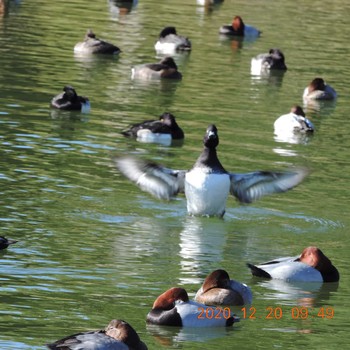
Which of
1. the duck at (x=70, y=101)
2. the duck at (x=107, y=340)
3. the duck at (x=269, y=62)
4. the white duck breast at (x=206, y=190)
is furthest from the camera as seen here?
the duck at (x=269, y=62)

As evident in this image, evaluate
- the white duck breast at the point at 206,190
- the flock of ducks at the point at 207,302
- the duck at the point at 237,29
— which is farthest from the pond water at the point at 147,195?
the duck at the point at 237,29

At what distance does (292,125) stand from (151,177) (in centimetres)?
750

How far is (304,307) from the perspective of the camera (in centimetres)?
1535

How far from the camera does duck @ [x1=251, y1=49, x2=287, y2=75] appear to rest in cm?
→ 3481

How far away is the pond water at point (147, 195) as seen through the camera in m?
14.5

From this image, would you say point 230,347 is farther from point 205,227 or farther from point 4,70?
point 4,70

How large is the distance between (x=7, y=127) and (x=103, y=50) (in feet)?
34.3

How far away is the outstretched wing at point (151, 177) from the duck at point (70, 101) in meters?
7.30

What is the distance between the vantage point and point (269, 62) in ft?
114

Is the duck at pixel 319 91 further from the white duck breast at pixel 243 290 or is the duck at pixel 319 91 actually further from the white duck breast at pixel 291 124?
the white duck breast at pixel 243 290

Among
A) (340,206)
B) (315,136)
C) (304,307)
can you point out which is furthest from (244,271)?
(315,136)

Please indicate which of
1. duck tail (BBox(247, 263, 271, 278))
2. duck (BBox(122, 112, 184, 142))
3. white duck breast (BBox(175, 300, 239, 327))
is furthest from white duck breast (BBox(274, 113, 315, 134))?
white duck breast (BBox(175, 300, 239, 327))

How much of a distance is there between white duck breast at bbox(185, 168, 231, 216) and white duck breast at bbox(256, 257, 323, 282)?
3238 millimetres
